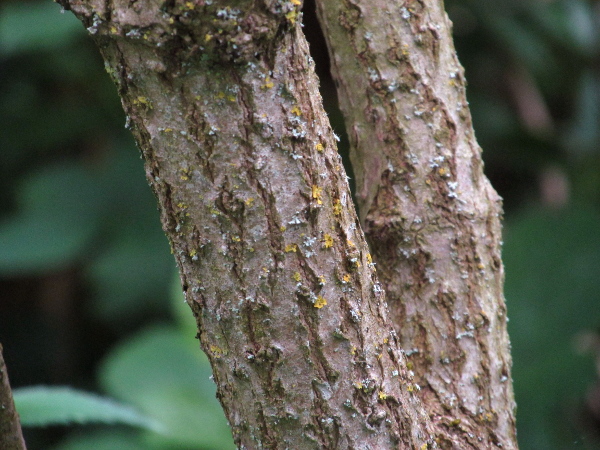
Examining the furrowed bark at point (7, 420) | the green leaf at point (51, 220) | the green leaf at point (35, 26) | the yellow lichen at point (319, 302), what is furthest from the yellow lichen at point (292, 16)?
the green leaf at point (51, 220)

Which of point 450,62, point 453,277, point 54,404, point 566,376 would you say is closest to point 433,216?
point 453,277

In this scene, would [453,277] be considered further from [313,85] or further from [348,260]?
[313,85]

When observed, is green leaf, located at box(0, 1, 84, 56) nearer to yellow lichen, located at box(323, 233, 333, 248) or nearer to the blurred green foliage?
the blurred green foliage

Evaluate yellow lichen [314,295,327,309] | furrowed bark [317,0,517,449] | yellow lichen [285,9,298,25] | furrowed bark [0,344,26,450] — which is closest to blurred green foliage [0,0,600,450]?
furrowed bark [317,0,517,449]

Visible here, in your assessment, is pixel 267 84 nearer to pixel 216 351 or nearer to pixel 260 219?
pixel 260 219

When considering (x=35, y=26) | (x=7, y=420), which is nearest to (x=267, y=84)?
(x=7, y=420)

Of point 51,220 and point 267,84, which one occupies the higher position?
point 51,220
